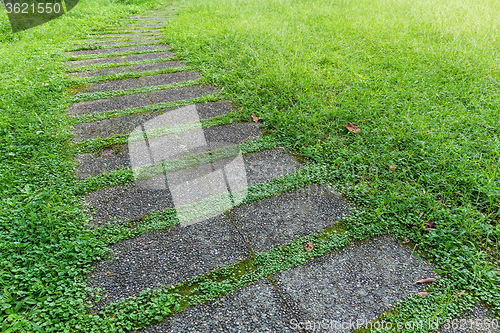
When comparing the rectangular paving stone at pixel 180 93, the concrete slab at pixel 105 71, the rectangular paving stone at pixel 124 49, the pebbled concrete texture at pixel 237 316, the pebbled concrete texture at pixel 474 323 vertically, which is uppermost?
the rectangular paving stone at pixel 124 49

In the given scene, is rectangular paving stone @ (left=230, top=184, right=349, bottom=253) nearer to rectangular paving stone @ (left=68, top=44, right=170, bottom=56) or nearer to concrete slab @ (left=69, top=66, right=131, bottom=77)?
concrete slab @ (left=69, top=66, right=131, bottom=77)

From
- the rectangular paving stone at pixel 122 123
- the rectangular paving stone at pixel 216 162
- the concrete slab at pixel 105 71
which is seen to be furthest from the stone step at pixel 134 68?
the rectangular paving stone at pixel 216 162

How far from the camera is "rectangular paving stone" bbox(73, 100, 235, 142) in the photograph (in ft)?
9.89

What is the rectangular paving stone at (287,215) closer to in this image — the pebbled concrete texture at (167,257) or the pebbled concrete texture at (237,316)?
the pebbled concrete texture at (167,257)

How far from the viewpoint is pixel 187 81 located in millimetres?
4188

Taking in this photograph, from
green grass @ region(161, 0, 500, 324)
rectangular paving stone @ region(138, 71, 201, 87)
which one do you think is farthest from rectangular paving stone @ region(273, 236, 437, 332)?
rectangular paving stone @ region(138, 71, 201, 87)

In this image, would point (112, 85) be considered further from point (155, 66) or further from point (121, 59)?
point (121, 59)

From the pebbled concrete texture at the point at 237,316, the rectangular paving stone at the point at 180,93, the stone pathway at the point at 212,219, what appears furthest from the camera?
the rectangular paving stone at the point at 180,93

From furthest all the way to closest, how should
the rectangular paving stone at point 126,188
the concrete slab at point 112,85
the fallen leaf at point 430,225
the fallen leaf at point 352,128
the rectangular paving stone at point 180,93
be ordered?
the concrete slab at point 112,85 → the rectangular paving stone at point 180,93 → the fallen leaf at point 352,128 → the rectangular paving stone at point 126,188 → the fallen leaf at point 430,225

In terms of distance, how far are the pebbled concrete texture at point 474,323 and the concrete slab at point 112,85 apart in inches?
152

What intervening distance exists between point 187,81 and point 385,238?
→ 10.4 feet

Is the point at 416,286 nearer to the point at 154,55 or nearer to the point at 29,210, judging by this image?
the point at 29,210

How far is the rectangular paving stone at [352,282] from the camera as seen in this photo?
5.16 feet

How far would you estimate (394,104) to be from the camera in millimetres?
3303
